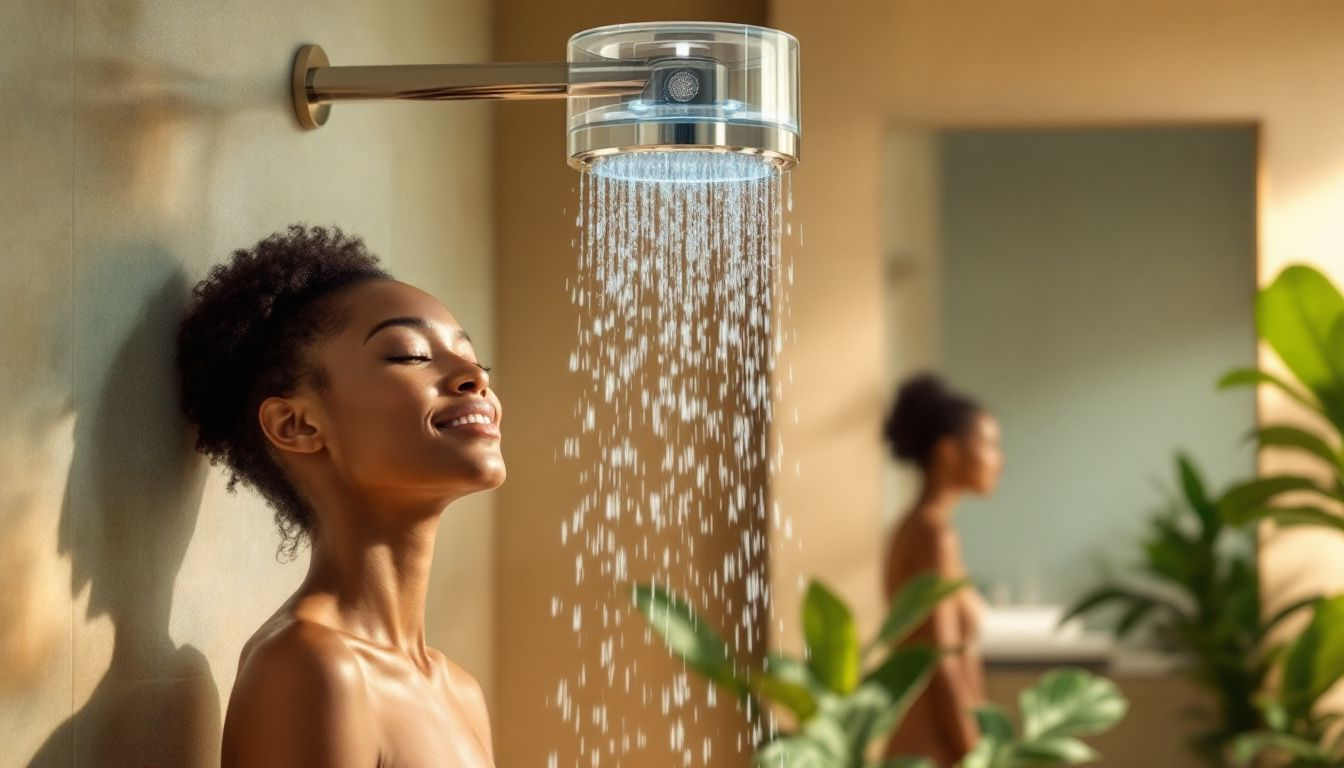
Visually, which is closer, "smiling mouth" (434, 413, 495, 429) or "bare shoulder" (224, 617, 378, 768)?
"bare shoulder" (224, 617, 378, 768)

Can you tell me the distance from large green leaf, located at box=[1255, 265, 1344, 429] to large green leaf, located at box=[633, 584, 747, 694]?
1.27m

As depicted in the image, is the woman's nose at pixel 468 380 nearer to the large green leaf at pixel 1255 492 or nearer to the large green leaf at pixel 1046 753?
the large green leaf at pixel 1046 753

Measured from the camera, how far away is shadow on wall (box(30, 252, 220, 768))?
39.4 inches

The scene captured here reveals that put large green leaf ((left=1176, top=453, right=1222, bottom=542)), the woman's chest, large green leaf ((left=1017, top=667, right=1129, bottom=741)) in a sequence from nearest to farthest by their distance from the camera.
→ the woman's chest
large green leaf ((left=1017, top=667, right=1129, bottom=741))
large green leaf ((left=1176, top=453, right=1222, bottom=542))

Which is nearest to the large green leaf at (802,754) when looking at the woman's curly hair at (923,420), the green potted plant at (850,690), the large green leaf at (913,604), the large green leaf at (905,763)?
the green potted plant at (850,690)

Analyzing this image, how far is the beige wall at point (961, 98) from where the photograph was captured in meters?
2.80

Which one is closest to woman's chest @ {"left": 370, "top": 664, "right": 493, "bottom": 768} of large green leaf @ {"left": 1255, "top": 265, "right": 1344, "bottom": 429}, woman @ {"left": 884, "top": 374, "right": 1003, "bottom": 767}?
woman @ {"left": 884, "top": 374, "right": 1003, "bottom": 767}

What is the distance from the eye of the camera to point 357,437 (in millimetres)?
1081

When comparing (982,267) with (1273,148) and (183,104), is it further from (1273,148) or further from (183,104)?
(183,104)

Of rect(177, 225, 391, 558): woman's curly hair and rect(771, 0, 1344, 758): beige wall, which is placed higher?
rect(771, 0, 1344, 758): beige wall

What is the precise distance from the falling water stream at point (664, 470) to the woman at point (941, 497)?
275mm

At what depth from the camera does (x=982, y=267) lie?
2.83 m

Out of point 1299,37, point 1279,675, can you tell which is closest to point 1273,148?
point 1299,37

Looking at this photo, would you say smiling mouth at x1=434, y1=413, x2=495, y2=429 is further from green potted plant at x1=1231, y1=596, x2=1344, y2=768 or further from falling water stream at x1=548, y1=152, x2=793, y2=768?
green potted plant at x1=1231, y1=596, x2=1344, y2=768
